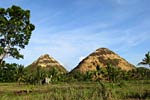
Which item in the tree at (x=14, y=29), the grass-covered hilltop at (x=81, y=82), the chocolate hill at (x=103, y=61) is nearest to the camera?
the grass-covered hilltop at (x=81, y=82)

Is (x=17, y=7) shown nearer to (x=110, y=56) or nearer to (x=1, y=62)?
(x=1, y=62)

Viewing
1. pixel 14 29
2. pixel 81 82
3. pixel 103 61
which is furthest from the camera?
pixel 103 61

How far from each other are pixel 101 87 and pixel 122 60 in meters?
189

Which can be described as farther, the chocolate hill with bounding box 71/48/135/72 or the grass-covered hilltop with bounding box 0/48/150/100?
the chocolate hill with bounding box 71/48/135/72

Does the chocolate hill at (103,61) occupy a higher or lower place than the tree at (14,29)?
higher

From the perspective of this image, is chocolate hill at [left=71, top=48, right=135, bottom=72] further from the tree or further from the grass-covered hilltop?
the tree

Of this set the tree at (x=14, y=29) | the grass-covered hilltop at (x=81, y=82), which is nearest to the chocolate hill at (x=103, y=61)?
the grass-covered hilltop at (x=81, y=82)

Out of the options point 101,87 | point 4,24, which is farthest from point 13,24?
point 101,87

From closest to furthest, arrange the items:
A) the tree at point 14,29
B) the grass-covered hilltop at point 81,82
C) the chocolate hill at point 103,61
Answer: the grass-covered hilltop at point 81,82 → the tree at point 14,29 → the chocolate hill at point 103,61

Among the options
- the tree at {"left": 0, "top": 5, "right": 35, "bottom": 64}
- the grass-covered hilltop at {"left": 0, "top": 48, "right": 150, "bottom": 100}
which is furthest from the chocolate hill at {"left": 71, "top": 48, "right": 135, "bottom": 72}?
the tree at {"left": 0, "top": 5, "right": 35, "bottom": 64}

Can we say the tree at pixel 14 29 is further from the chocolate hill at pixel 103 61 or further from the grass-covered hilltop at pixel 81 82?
the chocolate hill at pixel 103 61

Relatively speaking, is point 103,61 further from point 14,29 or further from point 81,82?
point 81,82

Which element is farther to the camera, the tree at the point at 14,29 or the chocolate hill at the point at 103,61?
the chocolate hill at the point at 103,61

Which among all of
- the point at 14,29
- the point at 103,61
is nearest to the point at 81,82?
the point at 14,29
